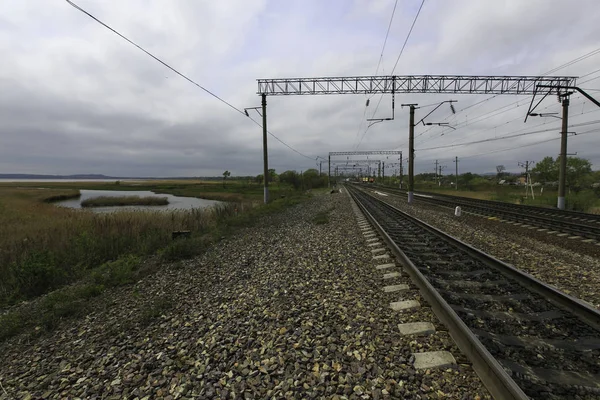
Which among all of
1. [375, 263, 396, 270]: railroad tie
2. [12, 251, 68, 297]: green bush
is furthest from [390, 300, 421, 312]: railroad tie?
[12, 251, 68, 297]: green bush

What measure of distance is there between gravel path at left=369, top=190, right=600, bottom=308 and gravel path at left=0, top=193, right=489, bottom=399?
10.8 ft

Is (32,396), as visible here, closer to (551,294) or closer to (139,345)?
(139,345)

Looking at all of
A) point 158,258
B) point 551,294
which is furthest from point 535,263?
point 158,258

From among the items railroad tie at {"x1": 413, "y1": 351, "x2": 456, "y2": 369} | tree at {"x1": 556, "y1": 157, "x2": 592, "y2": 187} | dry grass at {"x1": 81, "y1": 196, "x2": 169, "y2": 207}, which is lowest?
dry grass at {"x1": 81, "y1": 196, "x2": 169, "y2": 207}

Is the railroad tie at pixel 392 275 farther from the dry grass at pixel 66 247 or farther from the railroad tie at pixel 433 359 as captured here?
the dry grass at pixel 66 247

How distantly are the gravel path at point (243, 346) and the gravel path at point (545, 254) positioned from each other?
330 centimetres

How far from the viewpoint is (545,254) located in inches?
302

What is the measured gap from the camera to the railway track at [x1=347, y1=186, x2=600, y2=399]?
8.42ft

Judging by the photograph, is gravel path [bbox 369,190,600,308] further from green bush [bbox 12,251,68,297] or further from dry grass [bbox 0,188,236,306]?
green bush [bbox 12,251,68,297]

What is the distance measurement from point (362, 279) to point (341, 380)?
291 cm

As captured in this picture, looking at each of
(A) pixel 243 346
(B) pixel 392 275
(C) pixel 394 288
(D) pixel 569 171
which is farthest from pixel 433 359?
(D) pixel 569 171

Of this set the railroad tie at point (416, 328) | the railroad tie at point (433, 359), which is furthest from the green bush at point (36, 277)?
the railroad tie at point (433, 359)

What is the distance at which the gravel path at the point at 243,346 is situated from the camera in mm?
2797

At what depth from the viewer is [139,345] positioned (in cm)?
384
